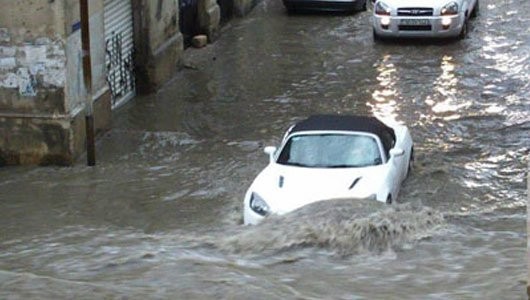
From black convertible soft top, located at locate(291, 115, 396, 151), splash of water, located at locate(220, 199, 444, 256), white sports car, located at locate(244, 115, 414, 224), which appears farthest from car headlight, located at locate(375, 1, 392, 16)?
splash of water, located at locate(220, 199, 444, 256)

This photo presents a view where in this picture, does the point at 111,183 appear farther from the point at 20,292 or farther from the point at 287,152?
the point at 20,292

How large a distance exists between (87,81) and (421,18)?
994cm

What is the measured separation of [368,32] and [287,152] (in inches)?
505

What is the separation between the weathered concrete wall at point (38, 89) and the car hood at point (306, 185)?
4280 mm

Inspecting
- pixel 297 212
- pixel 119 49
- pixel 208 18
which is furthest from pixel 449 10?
pixel 297 212

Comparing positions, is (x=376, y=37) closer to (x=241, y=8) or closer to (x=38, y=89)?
(x=241, y=8)

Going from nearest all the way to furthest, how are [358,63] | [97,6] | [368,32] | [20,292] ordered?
[20,292]
[97,6]
[358,63]
[368,32]

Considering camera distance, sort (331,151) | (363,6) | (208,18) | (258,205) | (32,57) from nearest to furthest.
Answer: (258,205)
(331,151)
(32,57)
(208,18)
(363,6)

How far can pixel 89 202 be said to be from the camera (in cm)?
1486

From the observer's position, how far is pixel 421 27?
81.0 feet

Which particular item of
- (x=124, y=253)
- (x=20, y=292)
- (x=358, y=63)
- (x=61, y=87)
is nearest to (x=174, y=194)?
(x=61, y=87)

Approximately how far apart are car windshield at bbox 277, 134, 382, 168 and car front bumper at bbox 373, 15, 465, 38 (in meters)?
10.8

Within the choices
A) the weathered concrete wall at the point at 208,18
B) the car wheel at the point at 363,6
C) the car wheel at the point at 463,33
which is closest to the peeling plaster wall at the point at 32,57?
the weathered concrete wall at the point at 208,18

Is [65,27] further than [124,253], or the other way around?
[65,27]
